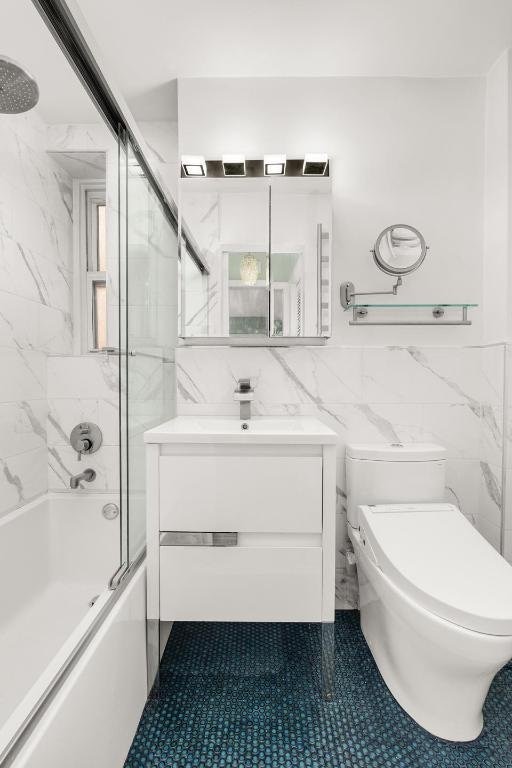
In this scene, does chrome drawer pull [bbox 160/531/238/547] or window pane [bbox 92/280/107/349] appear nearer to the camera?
chrome drawer pull [bbox 160/531/238/547]

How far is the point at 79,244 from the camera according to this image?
6.19ft

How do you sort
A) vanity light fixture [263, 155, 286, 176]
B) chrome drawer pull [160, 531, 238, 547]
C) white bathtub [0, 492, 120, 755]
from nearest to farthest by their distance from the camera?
1. white bathtub [0, 492, 120, 755]
2. chrome drawer pull [160, 531, 238, 547]
3. vanity light fixture [263, 155, 286, 176]

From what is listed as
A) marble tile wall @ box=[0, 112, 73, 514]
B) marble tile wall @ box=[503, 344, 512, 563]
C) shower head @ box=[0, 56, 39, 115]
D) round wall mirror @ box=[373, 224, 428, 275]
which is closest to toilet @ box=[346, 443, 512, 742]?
marble tile wall @ box=[503, 344, 512, 563]

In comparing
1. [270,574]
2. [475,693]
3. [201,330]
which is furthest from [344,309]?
[475,693]

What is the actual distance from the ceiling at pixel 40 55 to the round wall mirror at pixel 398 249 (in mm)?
1176

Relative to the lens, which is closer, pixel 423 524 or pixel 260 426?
pixel 423 524

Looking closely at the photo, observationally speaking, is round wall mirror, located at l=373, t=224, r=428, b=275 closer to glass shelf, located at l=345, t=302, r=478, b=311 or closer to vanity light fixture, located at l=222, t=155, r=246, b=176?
glass shelf, located at l=345, t=302, r=478, b=311

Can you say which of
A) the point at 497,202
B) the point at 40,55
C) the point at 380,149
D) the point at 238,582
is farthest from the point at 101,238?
the point at 497,202

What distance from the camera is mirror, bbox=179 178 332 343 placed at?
1.72 m

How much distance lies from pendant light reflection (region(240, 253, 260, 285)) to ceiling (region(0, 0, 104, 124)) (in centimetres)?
72

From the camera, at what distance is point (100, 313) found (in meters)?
1.94

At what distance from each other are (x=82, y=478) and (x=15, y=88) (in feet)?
4.62

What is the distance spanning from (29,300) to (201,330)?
715mm

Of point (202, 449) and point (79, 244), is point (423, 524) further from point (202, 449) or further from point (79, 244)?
point (79, 244)
